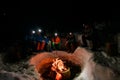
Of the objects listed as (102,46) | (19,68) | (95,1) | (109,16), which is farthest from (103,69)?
(95,1)

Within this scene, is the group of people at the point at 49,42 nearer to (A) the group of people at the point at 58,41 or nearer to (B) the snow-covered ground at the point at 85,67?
(A) the group of people at the point at 58,41

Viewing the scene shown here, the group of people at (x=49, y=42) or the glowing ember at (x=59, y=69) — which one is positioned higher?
the group of people at (x=49, y=42)

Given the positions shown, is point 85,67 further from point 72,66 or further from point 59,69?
point 72,66

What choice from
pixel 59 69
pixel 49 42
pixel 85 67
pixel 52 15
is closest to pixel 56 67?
pixel 59 69

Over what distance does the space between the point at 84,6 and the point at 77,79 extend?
11.5 m

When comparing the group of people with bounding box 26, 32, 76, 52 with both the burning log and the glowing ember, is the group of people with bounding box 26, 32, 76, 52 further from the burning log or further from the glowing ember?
the glowing ember

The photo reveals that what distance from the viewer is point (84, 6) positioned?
795 inches

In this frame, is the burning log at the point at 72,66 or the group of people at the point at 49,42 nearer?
the burning log at the point at 72,66

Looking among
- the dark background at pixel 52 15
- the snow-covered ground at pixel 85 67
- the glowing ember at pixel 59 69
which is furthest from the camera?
the dark background at pixel 52 15

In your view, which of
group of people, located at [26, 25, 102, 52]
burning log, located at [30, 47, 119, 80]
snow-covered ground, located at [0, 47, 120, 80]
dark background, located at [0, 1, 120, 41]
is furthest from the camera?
dark background, located at [0, 1, 120, 41]

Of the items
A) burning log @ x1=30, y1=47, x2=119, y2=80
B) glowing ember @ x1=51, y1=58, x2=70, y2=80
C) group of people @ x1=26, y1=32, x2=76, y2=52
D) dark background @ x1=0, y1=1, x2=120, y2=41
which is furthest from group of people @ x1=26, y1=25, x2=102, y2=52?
dark background @ x1=0, y1=1, x2=120, y2=41

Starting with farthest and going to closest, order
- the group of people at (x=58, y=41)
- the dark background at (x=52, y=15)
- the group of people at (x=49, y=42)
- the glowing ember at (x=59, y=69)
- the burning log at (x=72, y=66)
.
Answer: the dark background at (x=52, y=15) < the group of people at (x=49, y=42) < the group of people at (x=58, y=41) < the glowing ember at (x=59, y=69) < the burning log at (x=72, y=66)

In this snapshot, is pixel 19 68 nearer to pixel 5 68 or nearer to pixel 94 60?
pixel 5 68

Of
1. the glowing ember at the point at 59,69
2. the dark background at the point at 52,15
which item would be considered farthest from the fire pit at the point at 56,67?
the dark background at the point at 52,15
